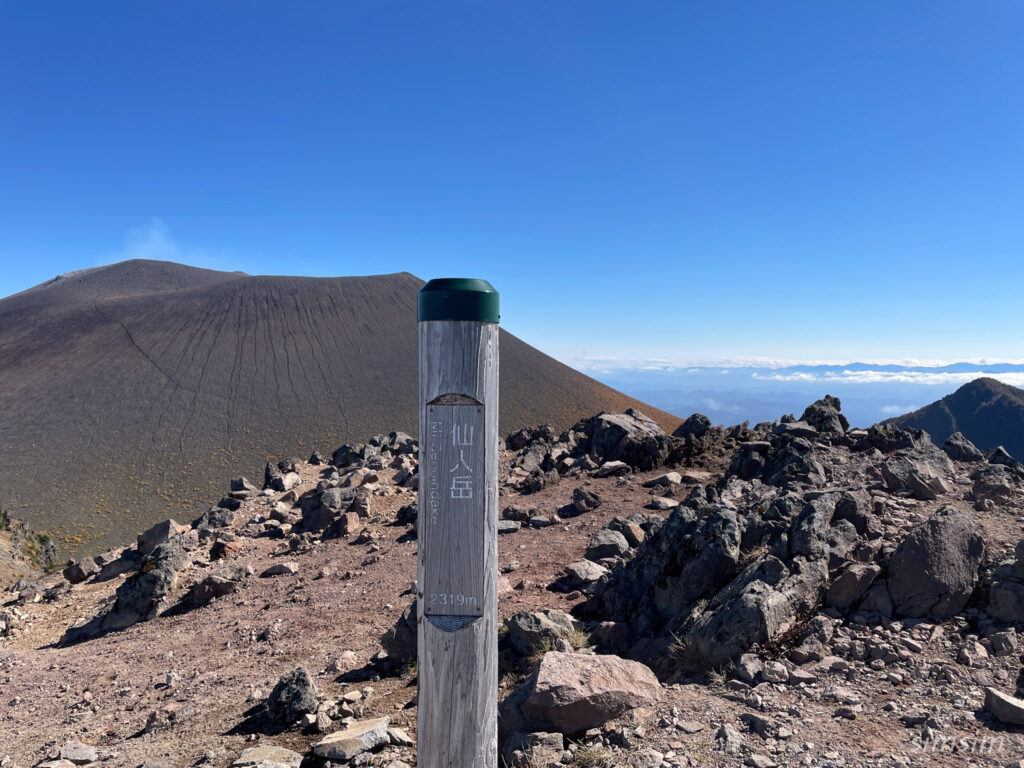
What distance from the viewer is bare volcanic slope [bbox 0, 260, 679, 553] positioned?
1254 inches

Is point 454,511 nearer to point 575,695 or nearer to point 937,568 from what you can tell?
point 575,695

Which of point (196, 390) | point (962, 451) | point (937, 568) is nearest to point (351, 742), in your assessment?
point (937, 568)

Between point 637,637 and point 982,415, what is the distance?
51.4m

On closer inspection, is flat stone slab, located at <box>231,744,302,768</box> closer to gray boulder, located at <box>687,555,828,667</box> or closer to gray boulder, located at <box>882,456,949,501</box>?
gray boulder, located at <box>687,555,828,667</box>

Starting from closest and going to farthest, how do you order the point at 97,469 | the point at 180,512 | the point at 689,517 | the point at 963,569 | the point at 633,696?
the point at 633,696 < the point at 963,569 < the point at 689,517 < the point at 180,512 < the point at 97,469

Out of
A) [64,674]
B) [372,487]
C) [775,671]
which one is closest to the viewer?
[775,671]

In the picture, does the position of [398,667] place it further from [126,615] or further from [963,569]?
[126,615]

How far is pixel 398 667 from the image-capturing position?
19.0ft

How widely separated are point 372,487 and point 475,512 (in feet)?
37.2

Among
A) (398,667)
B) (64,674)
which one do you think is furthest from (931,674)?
(64,674)

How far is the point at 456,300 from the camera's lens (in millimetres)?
2754

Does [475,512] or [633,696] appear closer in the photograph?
[475,512]

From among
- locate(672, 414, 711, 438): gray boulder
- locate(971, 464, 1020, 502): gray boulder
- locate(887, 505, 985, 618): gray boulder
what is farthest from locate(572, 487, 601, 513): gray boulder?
locate(887, 505, 985, 618): gray boulder

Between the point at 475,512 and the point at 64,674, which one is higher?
the point at 475,512
